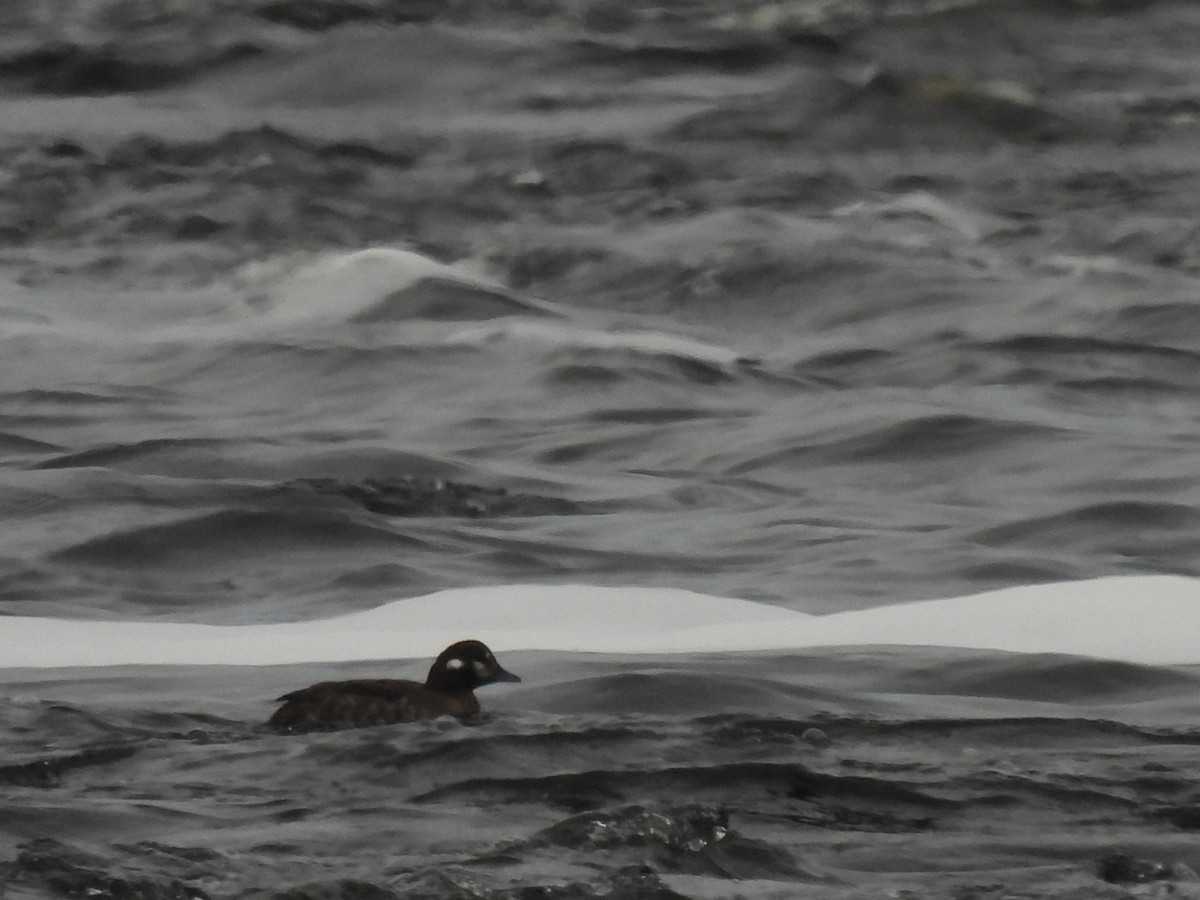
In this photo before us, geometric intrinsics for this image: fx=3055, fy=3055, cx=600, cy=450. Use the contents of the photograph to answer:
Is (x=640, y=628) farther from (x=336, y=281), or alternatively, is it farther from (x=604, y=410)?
(x=336, y=281)

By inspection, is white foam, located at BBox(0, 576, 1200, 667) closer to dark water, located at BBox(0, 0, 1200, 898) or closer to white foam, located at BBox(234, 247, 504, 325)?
dark water, located at BBox(0, 0, 1200, 898)

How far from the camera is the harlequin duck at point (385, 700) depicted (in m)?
6.72

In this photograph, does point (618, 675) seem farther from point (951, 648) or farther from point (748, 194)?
point (748, 194)

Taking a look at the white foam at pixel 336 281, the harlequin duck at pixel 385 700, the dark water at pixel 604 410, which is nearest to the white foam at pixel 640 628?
the dark water at pixel 604 410

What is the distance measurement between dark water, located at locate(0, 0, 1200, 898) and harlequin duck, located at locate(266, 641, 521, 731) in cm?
10

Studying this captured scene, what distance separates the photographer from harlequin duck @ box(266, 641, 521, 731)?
6.72m

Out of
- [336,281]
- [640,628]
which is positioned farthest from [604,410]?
[640,628]

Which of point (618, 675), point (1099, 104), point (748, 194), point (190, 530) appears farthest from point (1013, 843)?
point (1099, 104)

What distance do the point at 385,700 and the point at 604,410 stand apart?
7.02m

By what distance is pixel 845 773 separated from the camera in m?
6.45

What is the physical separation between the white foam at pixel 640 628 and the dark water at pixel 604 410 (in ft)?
0.79

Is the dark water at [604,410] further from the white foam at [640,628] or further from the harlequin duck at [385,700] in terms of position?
the white foam at [640,628]

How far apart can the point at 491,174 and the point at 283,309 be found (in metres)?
4.31

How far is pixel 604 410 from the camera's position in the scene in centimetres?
1385
